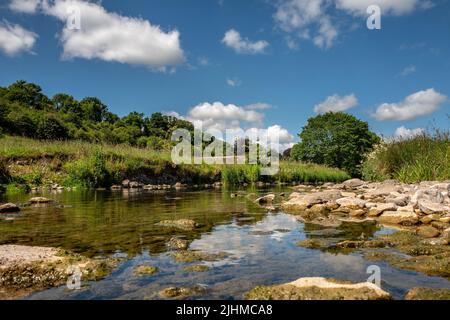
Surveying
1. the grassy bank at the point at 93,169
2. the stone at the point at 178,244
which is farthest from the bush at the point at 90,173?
the stone at the point at 178,244

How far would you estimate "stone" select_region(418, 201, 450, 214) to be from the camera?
25.8 feet

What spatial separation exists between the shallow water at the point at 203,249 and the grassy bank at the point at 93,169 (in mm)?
12229

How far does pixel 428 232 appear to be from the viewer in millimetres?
6660

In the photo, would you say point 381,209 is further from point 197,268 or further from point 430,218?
point 197,268

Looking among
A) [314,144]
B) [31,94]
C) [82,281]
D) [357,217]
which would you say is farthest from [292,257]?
[31,94]

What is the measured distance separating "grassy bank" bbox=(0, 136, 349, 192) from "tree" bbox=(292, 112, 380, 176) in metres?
20.2

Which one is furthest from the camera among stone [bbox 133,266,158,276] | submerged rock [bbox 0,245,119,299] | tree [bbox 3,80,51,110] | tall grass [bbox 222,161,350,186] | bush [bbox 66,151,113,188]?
tree [bbox 3,80,51,110]

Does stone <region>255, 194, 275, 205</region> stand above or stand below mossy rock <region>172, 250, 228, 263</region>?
above

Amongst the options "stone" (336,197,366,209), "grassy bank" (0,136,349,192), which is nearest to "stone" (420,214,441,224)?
"stone" (336,197,366,209)

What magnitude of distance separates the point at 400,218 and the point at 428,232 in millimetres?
1534

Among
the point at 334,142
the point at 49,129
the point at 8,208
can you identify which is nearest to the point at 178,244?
the point at 8,208

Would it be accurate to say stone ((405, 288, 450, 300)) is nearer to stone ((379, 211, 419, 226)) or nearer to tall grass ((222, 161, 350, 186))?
stone ((379, 211, 419, 226))

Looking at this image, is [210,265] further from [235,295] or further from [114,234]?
[114,234]

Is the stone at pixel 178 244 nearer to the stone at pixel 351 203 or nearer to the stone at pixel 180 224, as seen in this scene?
the stone at pixel 180 224
